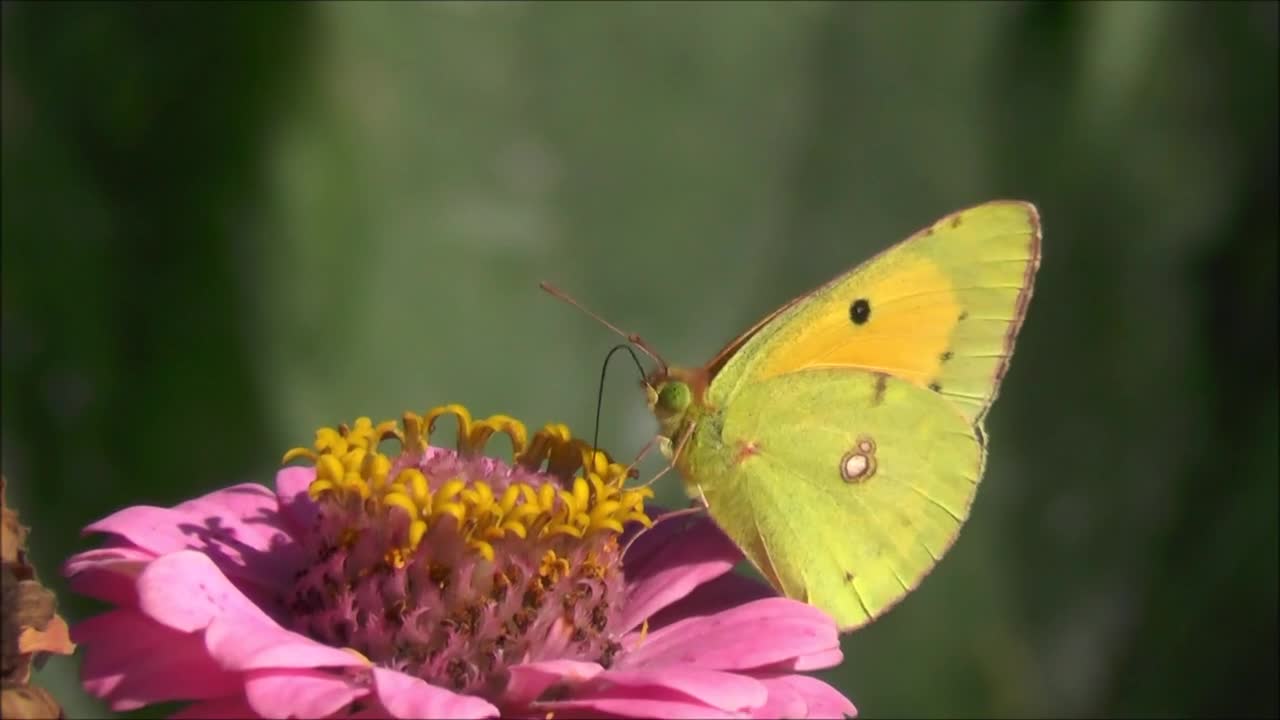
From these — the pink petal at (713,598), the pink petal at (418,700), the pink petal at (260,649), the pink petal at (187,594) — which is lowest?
the pink petal at (713,598)

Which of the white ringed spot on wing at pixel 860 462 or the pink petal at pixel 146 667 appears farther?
the white ringed spot on wing at pixel 860 462

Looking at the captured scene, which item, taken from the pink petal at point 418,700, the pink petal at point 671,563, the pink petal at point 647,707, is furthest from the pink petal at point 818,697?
the pink petal at point 418,700

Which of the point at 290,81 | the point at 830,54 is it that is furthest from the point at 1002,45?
the point at 290,81

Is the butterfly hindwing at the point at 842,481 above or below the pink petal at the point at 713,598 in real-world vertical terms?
above

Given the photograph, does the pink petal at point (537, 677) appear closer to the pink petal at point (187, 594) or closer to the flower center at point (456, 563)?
the flower center at point (456, 563)

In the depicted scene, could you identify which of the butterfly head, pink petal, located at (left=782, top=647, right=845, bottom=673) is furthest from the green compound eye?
pink petal, located at (left=782, top=647, right=845, bottom=673)

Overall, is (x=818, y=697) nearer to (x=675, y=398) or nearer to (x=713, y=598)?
(x=713, y=598)

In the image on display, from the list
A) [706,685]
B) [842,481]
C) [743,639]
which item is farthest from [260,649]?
[842,481]

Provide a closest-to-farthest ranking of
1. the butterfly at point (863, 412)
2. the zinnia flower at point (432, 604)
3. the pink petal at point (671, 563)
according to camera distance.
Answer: the zinnia flower at point (432, 604) → the pink petal at point (671, 563) → the butterfly at point (863, 412)

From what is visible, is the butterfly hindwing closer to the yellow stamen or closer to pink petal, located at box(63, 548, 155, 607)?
the yellow stamen
